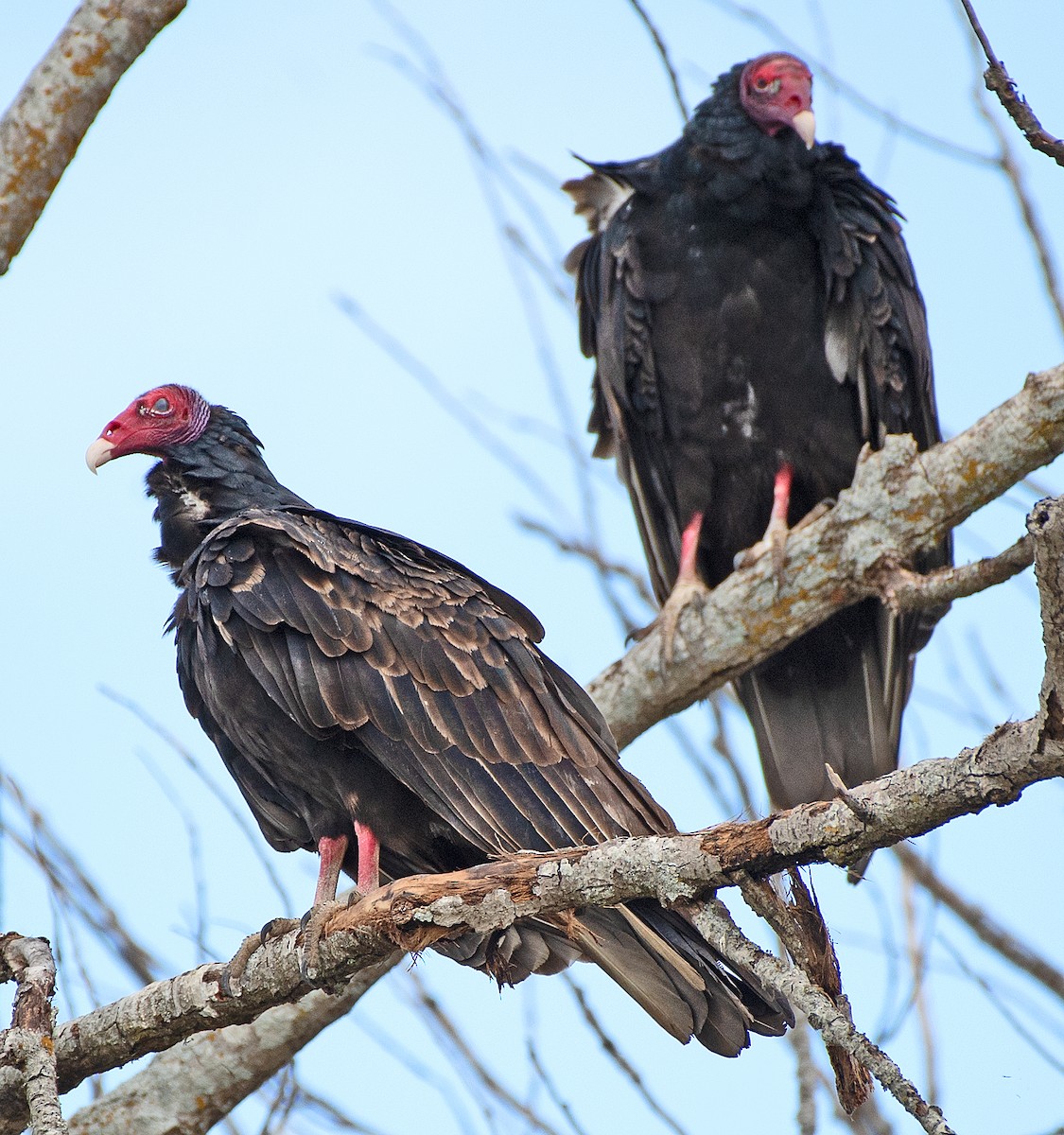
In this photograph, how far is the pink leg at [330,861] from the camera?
3484 mm

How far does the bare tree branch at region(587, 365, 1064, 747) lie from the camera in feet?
13.4

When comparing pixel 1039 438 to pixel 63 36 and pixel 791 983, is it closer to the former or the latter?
pixel 791 983

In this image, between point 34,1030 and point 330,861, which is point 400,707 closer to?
point 330,861

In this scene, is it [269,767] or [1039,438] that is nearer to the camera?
[269,767]

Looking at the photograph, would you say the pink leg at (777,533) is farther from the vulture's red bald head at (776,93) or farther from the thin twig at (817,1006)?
the thin twig at (817,1006)

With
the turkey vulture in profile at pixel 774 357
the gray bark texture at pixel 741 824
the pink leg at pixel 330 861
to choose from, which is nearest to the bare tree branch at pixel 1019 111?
the gray bark texture at pixel 741 824

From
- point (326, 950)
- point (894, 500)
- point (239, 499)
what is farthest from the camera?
point (894, 500)

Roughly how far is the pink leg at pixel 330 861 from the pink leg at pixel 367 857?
153mm

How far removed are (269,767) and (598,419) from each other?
7.20 ft

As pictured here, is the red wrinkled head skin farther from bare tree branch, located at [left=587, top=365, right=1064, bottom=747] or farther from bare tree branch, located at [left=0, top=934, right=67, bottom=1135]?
bare tree branch, located at [left=0, top=934, right=67, bottom=1135]

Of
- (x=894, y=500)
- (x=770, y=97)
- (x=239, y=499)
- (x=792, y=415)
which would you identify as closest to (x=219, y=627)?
(x=239, y=499)

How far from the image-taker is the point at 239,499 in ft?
13.0

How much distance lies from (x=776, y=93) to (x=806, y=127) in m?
0.24

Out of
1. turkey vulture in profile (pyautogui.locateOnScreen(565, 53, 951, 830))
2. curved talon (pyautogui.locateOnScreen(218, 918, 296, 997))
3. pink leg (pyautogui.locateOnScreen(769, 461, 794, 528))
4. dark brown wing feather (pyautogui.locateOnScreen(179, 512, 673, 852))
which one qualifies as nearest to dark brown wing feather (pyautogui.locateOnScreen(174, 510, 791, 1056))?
dark brown wing feather (pyautogui.locateOnScreen(179, 512, 673, 852))
